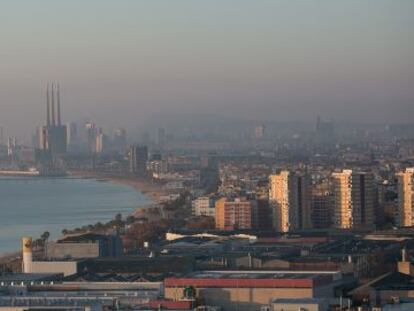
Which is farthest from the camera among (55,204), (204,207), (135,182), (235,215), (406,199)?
(135,182)

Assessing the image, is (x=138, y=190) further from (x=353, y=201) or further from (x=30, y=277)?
(x=30, y=277)

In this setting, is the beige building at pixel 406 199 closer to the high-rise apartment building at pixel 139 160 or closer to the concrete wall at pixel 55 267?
the concrete wall at pixel 55 267

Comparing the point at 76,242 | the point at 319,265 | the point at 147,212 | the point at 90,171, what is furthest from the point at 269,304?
the point at 90,171

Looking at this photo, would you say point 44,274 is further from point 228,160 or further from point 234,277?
point 228,160

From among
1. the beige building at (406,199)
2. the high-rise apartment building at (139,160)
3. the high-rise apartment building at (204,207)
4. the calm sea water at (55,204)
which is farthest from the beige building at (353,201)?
the high-rise apartment building at (139,160)

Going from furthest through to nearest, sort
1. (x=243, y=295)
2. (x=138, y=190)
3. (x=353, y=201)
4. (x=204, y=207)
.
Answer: (x=138, y=190) < (x=204, y=207) < (x=353, y=201) < (x=243, y=295)

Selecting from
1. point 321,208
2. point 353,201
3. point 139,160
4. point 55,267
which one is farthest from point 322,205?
point 139,160

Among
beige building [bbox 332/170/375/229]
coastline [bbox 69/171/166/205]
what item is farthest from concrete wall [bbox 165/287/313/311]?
coastline [bbox 69/171/166/205]
